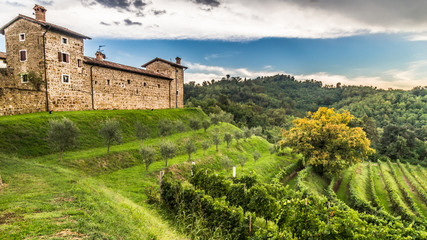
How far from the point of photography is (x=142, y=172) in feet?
63.2

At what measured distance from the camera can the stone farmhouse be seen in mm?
23922

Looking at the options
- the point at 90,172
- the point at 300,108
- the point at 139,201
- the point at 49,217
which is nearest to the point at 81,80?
the point at 90,172

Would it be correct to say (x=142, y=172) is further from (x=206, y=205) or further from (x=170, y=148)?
(x=206, y=205)

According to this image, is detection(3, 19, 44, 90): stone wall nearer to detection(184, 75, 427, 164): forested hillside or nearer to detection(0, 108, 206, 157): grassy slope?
detection(0, 108, 206, 157): grassy slope

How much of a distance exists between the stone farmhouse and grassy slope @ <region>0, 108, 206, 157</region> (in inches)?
110

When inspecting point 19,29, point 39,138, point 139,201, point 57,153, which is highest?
point 19,29

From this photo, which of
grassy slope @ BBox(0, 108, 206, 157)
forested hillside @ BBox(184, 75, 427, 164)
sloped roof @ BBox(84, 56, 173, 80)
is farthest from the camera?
forested hillside @ BBox(184, 75, 427, 164)

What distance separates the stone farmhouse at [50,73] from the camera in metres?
23.9

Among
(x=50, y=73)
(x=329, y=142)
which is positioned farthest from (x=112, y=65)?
(x=329, y=142)

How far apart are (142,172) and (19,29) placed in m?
25.5

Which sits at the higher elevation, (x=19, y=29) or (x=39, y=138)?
(x=19, y=29)

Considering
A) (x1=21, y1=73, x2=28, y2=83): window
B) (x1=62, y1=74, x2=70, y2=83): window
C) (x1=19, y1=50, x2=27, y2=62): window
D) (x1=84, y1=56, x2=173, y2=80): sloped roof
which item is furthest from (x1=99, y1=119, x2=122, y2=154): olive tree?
(x1=19, y1=50, x2=27, y2=62): window

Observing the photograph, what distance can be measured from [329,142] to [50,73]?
39.4 m

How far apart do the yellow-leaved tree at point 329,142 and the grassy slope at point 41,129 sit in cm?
2280
